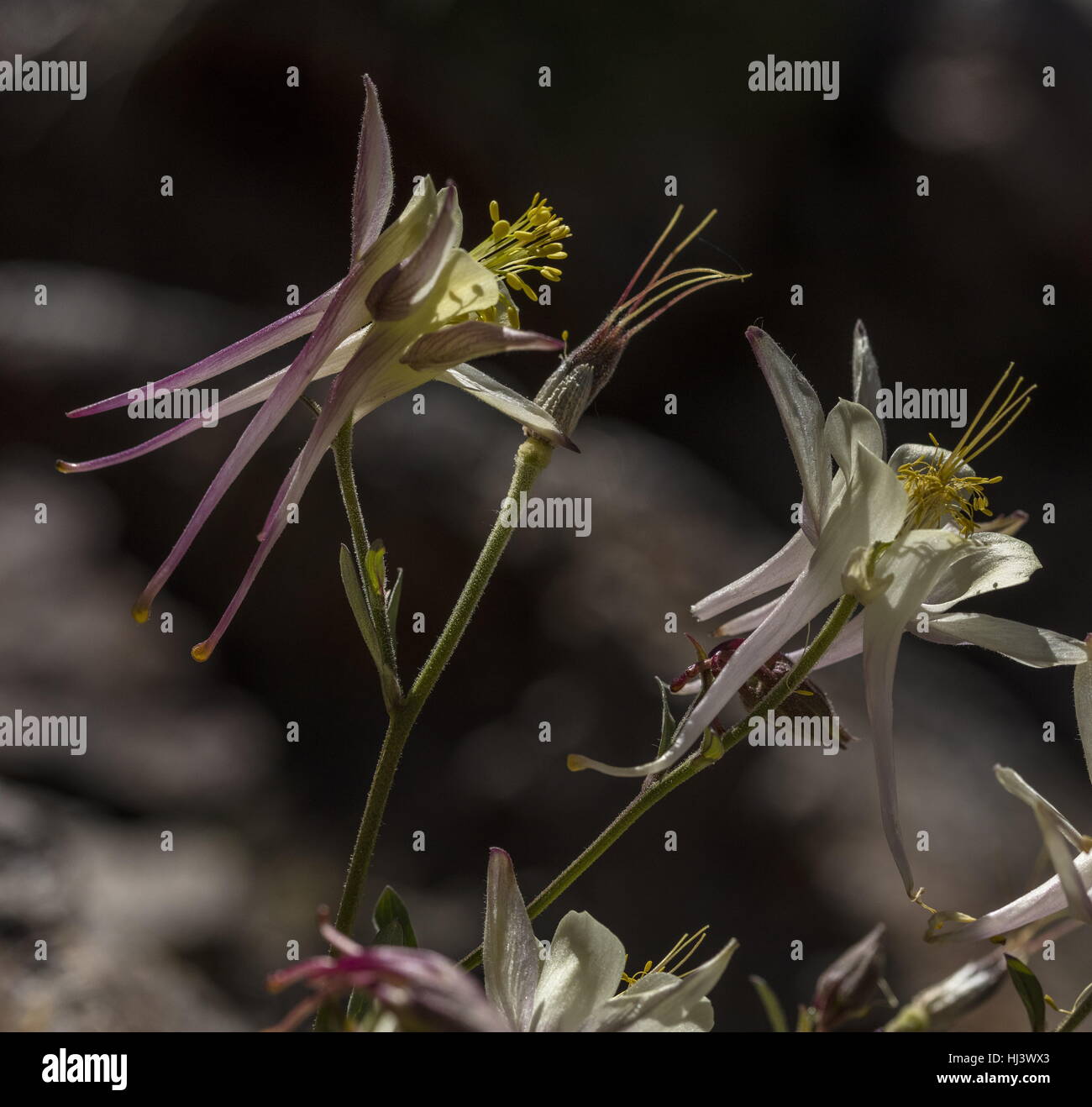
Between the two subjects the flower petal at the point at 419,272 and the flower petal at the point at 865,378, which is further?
the flower petal at the point at 865,378

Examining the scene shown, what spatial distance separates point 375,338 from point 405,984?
388mm

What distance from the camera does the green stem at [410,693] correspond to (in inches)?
28.3

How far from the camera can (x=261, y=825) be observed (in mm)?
3199

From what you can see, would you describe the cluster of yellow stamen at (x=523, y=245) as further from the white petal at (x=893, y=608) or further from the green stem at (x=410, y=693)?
the white petal at (x=893, y=608)

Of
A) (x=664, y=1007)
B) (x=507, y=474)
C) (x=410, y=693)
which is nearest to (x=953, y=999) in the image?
(x=664, y=1007)

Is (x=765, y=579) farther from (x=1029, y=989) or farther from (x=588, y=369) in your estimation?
(x=1029, y=989)

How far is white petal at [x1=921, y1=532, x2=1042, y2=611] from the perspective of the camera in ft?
2.59

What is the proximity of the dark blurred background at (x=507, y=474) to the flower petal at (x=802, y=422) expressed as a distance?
114cm

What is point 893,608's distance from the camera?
0.75 meters

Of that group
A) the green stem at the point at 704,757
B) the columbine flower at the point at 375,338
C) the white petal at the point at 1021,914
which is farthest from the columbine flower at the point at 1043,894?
the columbine flower at the point at 375,338

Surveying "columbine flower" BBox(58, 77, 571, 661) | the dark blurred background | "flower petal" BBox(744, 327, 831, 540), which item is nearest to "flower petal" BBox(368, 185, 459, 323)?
"columbine flower" BBox(58, 77, 571, 661)
